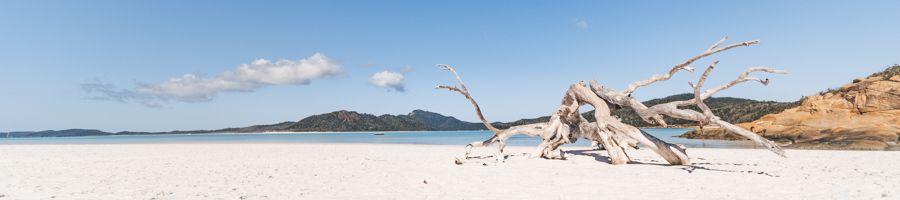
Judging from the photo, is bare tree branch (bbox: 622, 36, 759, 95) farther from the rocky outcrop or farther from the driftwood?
the rocky outcrop

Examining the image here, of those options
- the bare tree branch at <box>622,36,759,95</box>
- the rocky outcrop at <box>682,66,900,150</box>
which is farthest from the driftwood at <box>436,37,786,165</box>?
the rocky outcrop at <box>682,66,900,150</box>

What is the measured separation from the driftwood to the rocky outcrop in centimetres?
1190

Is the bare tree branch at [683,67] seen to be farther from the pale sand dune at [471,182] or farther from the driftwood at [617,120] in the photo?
the pale sand dune at [471,182]

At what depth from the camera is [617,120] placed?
13.4 meters

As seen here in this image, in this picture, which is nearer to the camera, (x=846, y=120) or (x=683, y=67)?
(x=683, y=67)

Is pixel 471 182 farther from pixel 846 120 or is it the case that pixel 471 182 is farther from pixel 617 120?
pixel 846 120

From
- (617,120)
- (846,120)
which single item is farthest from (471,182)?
(846,120)

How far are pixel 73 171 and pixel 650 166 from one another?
13.8 metres

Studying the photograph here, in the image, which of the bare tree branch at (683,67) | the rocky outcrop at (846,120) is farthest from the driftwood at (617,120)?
the rocky outcrop at (846,120)

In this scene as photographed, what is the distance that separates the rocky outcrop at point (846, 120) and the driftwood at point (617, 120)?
11.9 meters

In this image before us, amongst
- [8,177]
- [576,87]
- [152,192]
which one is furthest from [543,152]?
[8,177]

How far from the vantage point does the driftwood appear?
1045 centimetres

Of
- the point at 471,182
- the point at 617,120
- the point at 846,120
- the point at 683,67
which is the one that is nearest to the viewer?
the point at 471,182

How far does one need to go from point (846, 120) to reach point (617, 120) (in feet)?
73.8
